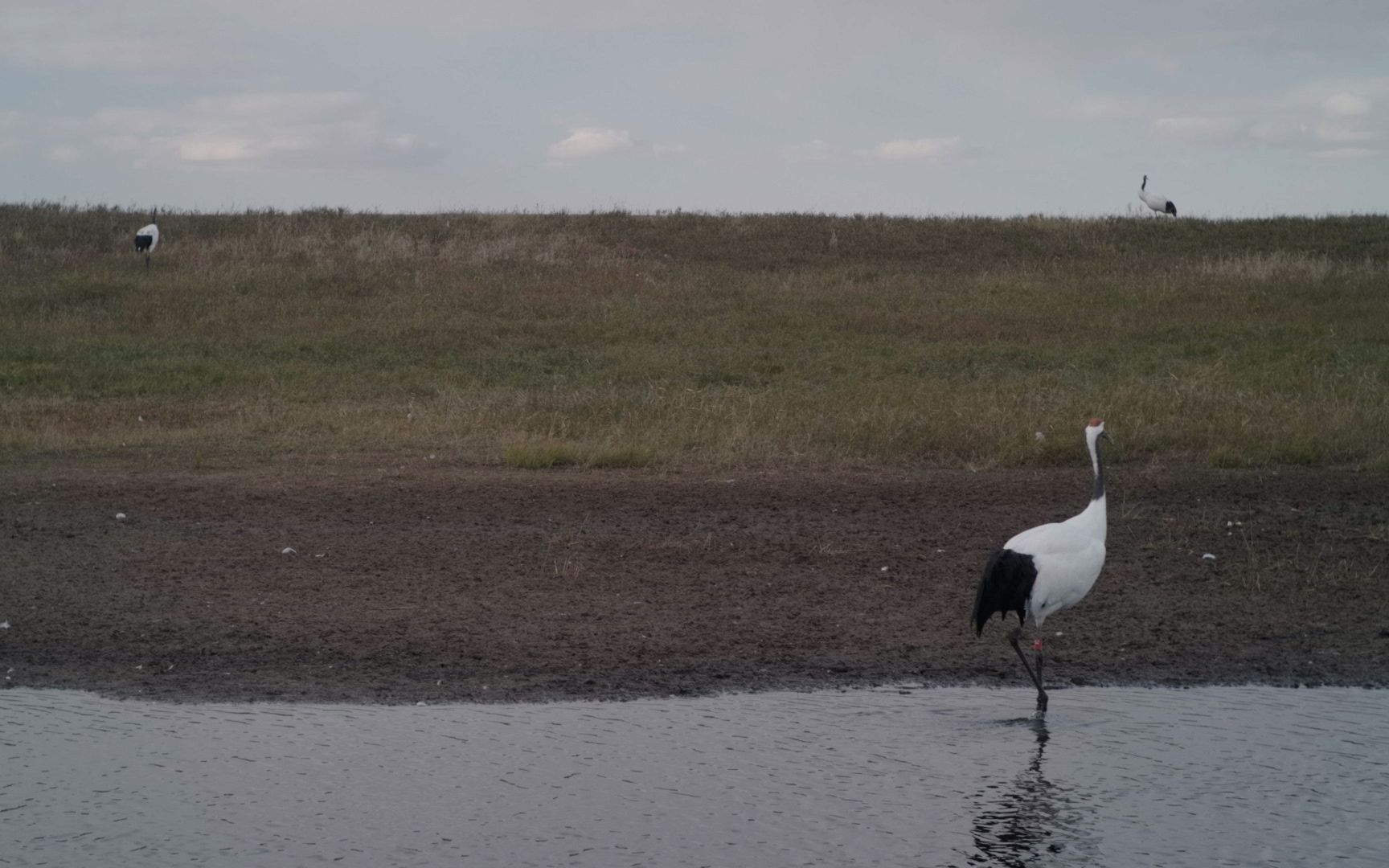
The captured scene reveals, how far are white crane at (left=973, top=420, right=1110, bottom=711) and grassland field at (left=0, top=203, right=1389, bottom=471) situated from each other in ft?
20.4

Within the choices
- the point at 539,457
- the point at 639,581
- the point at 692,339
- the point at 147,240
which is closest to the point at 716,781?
the point at 639,581

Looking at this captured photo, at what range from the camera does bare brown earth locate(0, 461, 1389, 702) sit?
821cm

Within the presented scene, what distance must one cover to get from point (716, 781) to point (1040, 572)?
2.29m

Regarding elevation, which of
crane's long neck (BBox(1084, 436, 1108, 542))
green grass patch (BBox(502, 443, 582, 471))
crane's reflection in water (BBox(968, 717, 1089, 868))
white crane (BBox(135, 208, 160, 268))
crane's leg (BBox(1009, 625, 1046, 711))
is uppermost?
white crane (BBox(135, 208, 160, 268))

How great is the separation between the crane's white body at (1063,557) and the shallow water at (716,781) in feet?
1.82

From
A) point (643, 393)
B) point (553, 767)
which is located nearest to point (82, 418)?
point (643, 393)

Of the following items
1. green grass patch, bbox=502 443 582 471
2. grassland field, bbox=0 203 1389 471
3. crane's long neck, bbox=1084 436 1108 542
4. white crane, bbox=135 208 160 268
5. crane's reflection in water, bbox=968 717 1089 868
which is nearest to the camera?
crane's reflection in water, bbox=968 717 1089 868

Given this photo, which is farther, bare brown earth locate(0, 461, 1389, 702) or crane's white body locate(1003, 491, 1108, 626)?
bare brown earth locate(0, 461, 1389, 702)

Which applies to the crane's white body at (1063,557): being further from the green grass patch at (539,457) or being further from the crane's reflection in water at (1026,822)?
the green grass patch at (539,457)

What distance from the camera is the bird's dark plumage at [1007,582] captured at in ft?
25.2

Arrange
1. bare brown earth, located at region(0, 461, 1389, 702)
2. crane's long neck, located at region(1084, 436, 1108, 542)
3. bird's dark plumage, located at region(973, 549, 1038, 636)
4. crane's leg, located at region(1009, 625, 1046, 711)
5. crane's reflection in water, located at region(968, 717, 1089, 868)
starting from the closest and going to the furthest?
crane's reflection in water, located at region(968, 717, 1089, 868), crane's leg, located at region(1009, 625, 1046, 711), bird's dark plumage, located at region(973, 549, 1038, 636), crane's long neck, located at region(1084, 436, 1108, 542), bare brown earth, located at region(0, 461, 1389, 702)

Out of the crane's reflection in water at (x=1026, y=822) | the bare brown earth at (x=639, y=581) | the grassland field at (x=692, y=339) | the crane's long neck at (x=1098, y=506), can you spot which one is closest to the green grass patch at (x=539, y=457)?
the grassland field at (x=692, y=339)

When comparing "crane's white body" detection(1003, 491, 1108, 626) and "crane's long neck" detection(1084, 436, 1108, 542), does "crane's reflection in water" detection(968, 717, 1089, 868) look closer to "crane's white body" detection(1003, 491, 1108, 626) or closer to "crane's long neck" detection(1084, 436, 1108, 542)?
"crane's white body" detection(1003, 491, 1108, 626)

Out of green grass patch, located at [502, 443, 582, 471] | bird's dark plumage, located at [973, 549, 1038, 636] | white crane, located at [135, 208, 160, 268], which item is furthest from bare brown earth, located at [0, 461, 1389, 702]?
white crane, located at [135, 208, 160, 268]
